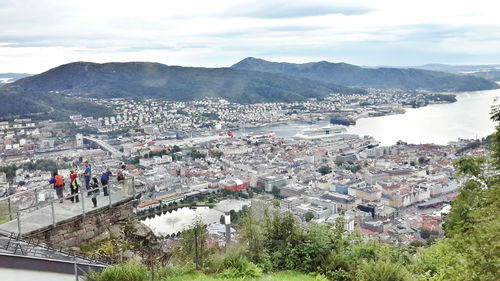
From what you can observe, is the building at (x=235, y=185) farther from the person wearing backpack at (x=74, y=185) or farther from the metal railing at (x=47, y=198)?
the person wearing backpack at (x=74, y=185)

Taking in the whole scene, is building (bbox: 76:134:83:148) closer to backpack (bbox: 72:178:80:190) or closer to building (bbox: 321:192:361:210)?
building (bbox: 321:192:361:210)

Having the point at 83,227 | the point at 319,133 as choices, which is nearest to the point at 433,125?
the point at 319,133

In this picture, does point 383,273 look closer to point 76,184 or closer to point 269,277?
point 269,277

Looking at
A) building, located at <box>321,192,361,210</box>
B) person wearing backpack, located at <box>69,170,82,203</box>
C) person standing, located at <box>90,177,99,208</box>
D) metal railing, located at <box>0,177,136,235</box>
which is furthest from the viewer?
building, located at <box>321,192,361,210</box>

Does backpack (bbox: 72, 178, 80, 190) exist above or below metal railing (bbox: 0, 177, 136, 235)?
above

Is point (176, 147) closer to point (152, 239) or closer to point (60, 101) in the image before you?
point (60, 101)

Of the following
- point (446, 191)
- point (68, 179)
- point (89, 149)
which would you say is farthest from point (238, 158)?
point (68, 179)

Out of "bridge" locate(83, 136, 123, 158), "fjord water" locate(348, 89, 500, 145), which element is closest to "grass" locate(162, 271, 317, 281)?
"bridge" locate(83, 136, 123, 158)

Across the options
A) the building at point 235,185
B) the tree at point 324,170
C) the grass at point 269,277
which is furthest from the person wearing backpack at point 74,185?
the tree at point 324,170
